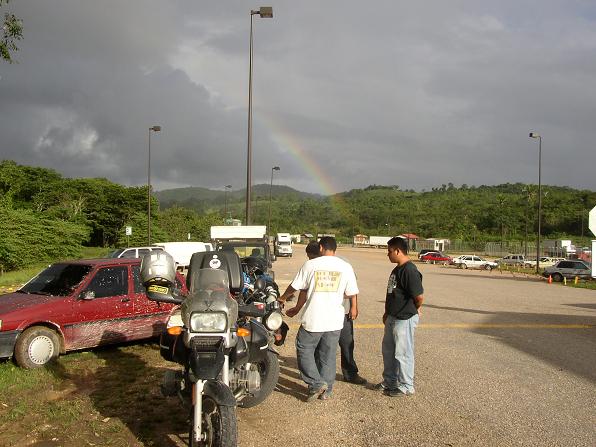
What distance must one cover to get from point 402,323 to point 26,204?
5909 cm

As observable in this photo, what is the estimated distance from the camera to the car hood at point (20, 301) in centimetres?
755

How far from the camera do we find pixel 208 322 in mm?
4117

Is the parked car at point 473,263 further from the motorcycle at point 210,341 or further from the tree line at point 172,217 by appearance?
the motorcycle at point 210,341

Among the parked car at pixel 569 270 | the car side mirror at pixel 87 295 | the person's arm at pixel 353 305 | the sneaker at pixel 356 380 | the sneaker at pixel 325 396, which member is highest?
the person's arm at pixel 353 305

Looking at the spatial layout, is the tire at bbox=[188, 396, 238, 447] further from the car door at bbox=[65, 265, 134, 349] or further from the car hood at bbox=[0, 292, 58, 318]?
the car hood at bbox=[0, 292, 58, 318]

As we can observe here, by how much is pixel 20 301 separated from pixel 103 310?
44.1 inches

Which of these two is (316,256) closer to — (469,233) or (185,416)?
(185,416)

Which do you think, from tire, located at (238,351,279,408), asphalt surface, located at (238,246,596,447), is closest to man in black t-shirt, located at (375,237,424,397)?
asphalt surface, located at (238,246,596,447)

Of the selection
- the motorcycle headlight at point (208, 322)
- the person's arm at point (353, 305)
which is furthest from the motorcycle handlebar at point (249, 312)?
the person's arm at point (353, 305)

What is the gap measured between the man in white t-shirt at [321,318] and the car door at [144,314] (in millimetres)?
3212

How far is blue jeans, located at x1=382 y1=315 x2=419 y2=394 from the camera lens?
20.8 ft

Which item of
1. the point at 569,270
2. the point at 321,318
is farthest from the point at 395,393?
the point at 569,270

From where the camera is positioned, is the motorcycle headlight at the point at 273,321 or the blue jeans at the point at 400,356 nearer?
the motorcycle headlight at the point at 273,321

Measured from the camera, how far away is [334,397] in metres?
6.29
